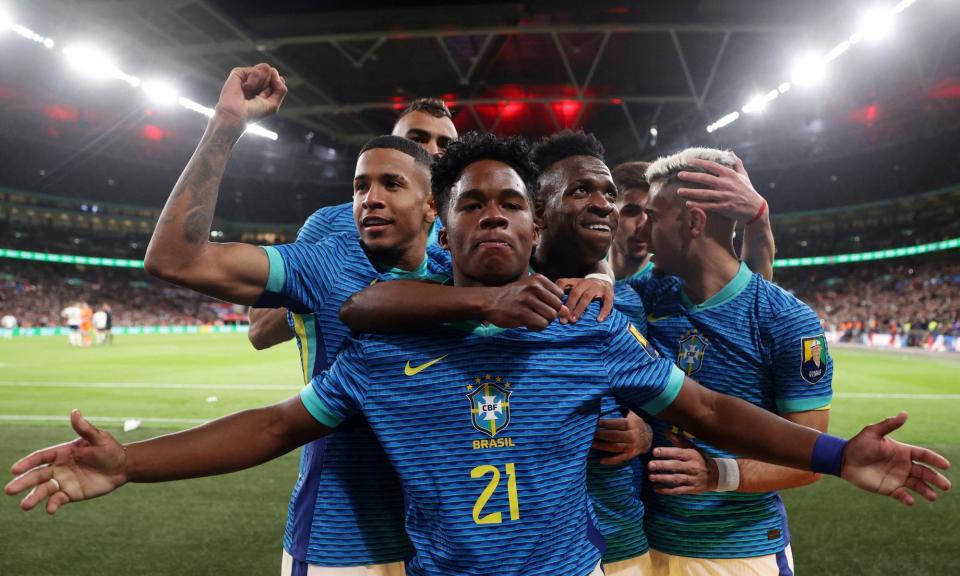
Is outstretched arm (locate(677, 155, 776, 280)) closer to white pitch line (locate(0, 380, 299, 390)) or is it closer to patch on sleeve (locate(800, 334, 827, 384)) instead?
patch on sleeve (locate(800, 334, 827, 384))

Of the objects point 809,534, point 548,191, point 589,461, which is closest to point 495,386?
point 589,461

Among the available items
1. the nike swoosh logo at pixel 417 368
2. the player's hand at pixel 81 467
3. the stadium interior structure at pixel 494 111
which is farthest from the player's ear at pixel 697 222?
the stadium interior structure at pixel 494 111

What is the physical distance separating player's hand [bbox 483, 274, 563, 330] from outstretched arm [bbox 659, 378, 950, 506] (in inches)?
21.2

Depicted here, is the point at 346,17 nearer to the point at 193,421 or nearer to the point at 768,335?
the point at 193,421

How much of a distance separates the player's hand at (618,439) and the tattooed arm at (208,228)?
4.17 ft

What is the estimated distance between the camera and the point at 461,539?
5.22 feet

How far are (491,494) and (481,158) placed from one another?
100cm

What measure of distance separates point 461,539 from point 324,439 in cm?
77

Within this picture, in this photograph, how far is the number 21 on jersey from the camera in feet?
5.28

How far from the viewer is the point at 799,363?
2.29m

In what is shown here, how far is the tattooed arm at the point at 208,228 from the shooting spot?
1.95 metres

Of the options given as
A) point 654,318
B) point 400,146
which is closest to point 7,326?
point 400,146

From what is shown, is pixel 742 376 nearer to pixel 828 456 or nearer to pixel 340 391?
pixel 828 456

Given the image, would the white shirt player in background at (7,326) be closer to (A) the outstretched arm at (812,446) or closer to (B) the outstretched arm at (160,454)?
(B) the outstretched arm at (160,454)
